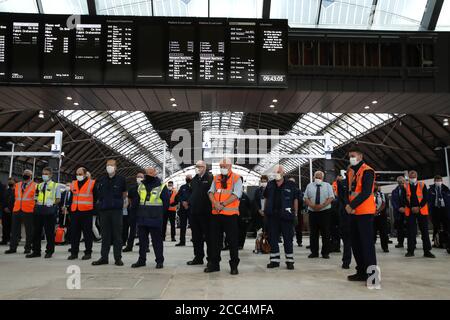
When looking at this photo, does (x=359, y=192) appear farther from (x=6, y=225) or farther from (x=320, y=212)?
(x=6, y=225)

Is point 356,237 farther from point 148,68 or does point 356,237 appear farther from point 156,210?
point 148,68

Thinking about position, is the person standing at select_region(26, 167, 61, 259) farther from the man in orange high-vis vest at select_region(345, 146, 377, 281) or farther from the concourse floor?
the man in orange high-vis vest at select_region(345, 146, 377, 281)

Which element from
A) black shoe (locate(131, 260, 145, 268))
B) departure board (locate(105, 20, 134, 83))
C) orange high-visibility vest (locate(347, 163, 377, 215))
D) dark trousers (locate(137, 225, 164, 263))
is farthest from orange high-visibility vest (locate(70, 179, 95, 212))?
orange high-visibility vest (locate(347, 163, 377, 215))

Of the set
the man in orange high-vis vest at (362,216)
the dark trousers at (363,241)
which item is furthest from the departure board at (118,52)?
the dark trousers at (363,241)

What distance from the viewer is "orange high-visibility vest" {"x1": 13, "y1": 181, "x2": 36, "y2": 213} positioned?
847 centimetres

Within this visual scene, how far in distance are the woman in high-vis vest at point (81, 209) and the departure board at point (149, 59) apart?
226cm

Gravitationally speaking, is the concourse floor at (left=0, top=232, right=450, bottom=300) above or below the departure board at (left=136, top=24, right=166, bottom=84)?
below

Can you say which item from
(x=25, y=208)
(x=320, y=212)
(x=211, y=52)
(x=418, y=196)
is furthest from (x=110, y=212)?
(x=418, y=196)

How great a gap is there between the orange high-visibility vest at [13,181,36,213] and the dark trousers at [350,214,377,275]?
660 centimetres

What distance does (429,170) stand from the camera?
30.8 m

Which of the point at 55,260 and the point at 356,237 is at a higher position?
the point at 356,237

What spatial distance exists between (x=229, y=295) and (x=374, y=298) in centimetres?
141
